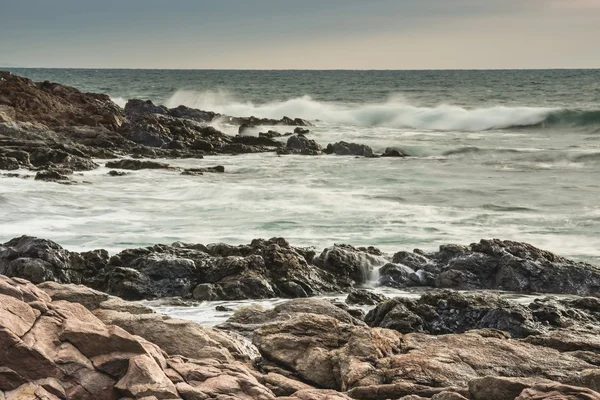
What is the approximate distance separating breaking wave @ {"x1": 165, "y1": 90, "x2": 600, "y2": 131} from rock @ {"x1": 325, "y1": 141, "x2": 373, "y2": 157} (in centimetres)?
1868

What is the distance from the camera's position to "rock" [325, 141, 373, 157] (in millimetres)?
33141

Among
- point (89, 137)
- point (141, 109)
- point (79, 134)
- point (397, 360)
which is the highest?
point (397, 360)

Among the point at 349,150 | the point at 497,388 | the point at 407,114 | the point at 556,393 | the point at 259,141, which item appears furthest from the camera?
the point at 407,114

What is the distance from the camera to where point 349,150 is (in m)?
33.4

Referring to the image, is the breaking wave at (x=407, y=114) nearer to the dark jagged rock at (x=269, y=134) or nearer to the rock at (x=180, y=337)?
the dark jagged rock at (x=269, y=134)

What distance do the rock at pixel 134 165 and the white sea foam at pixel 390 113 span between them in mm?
28137

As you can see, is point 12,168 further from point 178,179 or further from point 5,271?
point 5,271

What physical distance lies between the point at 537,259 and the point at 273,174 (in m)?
14.5

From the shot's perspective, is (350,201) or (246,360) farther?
(350,201)

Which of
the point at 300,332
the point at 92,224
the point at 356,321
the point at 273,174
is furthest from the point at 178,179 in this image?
the point at 300,332

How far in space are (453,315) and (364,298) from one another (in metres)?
1.81

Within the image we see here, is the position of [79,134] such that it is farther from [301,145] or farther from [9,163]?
[301,145]

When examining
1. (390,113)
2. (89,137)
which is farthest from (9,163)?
(390,113)

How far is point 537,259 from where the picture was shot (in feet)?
42.3
